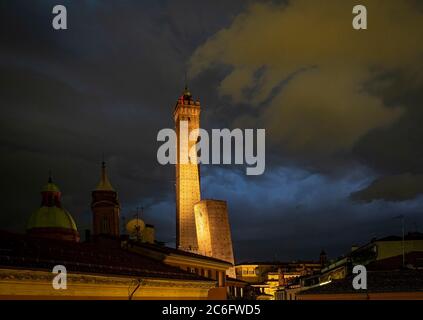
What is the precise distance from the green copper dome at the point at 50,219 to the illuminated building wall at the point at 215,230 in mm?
23427

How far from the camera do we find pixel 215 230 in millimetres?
66375

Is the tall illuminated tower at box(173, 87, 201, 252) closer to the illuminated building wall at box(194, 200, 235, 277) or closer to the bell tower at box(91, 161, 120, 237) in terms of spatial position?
the illuminated building wall at box(194, 200, 235, 277)

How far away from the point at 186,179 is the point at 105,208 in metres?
20.0

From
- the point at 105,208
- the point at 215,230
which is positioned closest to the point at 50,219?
the point at 105,208

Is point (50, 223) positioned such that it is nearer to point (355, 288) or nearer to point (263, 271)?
point (355, 288)

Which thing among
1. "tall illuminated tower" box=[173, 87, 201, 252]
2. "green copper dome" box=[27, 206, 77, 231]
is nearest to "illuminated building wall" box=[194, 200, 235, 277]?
"tall illuminated tower" box=[173, 87, 201, 252]

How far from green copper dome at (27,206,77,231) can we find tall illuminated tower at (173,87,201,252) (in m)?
33.2

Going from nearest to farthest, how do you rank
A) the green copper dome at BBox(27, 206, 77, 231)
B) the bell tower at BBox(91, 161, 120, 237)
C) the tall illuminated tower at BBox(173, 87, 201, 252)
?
1. the green copper dome at BBox(27, 206, 77, 231)
2. the bell tower at BBox(91, 161, 120, 237)
3. the tall illuminated tower at BBox(173, 87, 201, 252)

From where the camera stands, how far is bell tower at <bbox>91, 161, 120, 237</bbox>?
61188mm

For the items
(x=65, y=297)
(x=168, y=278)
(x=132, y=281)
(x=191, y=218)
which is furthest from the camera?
(x=191, y=218)

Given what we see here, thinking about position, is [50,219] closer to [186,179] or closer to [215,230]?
[215,230]
